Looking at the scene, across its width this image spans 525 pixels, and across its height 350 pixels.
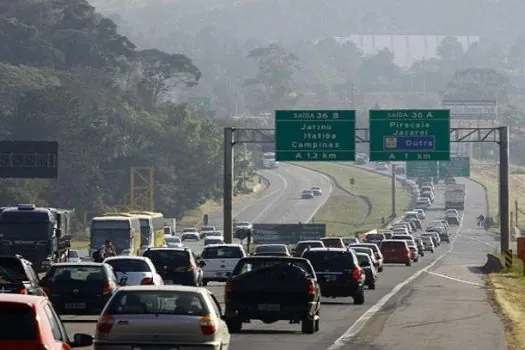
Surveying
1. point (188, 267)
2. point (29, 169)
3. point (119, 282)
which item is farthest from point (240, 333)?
point (29, 169)

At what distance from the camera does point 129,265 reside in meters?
41.2

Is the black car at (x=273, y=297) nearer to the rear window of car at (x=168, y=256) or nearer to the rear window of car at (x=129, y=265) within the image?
the rear window of car at (x=129, y=265)

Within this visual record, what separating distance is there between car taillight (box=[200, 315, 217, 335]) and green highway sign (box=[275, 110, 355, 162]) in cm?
4870

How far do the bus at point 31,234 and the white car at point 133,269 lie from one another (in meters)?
19.0

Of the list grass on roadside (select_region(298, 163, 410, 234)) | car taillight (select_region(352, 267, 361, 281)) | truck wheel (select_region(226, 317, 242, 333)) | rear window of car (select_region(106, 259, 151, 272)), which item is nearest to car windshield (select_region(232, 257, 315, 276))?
truck wheel (select_region(226, 317, 242, 333))

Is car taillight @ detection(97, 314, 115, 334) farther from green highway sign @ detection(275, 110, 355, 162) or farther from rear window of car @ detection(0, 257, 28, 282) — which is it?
green highway sign @ detection(275, 110, 355, 162)

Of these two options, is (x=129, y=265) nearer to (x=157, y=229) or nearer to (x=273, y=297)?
(x=273, y=297)

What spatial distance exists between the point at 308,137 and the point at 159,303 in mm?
48863

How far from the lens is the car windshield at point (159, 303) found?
71.5ft

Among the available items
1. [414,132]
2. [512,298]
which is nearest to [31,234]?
[414,132]

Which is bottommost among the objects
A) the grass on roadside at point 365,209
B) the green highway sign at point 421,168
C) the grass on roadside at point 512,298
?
the grass on roadside at point 512,298

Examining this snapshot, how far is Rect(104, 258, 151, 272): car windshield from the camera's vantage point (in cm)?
4100

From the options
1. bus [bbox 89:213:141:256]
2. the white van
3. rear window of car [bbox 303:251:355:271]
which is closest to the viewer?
rear window of car [bbox 303:251:355:271]

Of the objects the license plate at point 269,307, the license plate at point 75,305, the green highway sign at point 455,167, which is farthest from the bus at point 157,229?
the green highway sign at point 455,167
